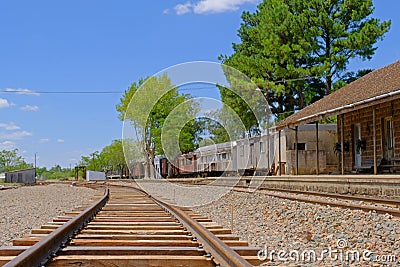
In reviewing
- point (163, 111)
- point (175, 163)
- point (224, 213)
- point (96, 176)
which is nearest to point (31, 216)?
point (224, 213)

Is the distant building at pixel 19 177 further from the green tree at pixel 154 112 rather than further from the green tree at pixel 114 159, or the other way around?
the green tree at pixel 114 159

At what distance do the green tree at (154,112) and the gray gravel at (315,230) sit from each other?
9.55 m

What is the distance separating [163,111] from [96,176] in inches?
1494

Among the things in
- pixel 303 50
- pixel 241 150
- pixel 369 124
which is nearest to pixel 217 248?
Result: pixel 369 124

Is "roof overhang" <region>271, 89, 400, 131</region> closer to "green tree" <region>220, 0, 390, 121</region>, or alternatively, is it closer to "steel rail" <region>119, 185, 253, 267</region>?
"steel rail" <region>119, 185, 253, 267</region>

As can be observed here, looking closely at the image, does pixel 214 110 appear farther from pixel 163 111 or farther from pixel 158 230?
pixel 158 230

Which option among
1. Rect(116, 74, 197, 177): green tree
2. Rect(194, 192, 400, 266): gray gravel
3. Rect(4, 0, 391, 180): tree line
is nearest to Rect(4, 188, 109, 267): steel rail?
Rect(194, 192, 400, 266): gray gravel

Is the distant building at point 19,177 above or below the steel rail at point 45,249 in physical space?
A: above

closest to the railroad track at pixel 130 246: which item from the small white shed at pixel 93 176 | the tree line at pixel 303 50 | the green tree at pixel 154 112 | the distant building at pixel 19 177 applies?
the green tree at pixel 154 112

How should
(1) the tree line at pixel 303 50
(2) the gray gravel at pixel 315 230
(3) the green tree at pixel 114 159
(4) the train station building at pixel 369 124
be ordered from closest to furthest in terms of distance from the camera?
(2) the gray gravel at pixel 315 230
(4) the train station building at pixel 369 124
(1) the tree line at pixel 303 50
(3) the green tree at pixel 114 159

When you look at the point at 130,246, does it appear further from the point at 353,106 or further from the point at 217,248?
the point at 353,106

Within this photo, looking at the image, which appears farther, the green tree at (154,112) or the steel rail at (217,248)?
the green tree at (154,112)

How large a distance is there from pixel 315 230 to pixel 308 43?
100ft
